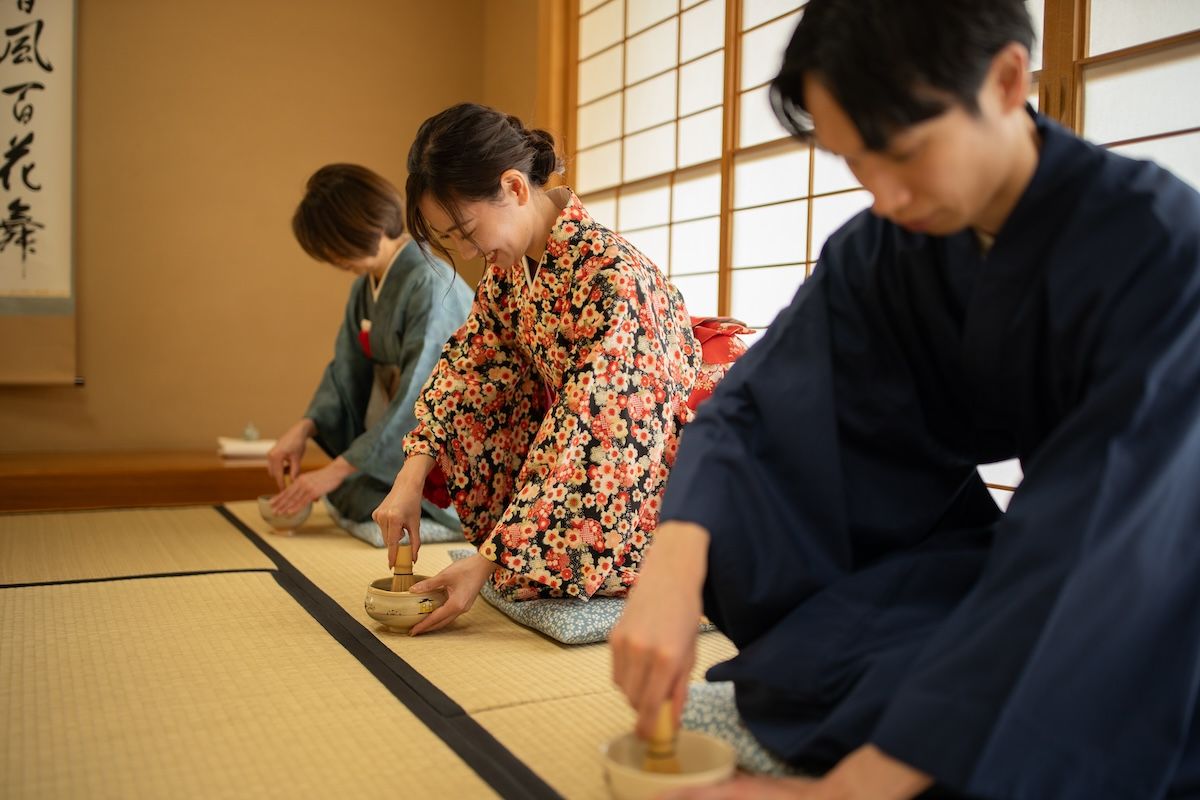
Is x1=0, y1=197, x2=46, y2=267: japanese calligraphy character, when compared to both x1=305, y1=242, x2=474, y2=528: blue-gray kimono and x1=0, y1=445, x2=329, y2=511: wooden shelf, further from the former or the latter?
x1=305, y1=242, x2=474, y2=528: blue-gray kimono

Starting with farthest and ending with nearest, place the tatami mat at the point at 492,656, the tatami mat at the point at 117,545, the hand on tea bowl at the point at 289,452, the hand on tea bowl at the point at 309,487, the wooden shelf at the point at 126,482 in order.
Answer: the wooden shelf at the point at 126,482, the hand on tea bowl at the point at 289,452, the hand on tea bowl at the point at 309,487, the tatami mat at the point at 117,545, the tatami mat at the point at 492,656

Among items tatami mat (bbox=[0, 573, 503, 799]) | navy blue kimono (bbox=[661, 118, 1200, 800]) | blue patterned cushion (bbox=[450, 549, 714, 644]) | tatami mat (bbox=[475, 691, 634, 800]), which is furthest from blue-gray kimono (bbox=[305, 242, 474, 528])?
navy blue kimono (bbox=[661, 118, 1200, 800])

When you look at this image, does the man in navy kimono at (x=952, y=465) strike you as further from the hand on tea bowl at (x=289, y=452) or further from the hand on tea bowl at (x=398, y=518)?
the hand on tea bowl at (x=289, y=452)

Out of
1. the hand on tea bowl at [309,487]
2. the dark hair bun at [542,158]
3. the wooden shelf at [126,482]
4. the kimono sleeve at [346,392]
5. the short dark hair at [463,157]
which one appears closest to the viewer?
the short dark hair at [463,157]

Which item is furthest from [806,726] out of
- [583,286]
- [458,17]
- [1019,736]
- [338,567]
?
[458,17]

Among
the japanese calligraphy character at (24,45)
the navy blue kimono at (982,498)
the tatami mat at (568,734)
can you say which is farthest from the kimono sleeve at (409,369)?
the japanese calligraphy character at (24,45)

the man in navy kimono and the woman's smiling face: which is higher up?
the woman's smiling face

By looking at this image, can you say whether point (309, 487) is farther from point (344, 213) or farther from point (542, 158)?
point (542, 158)

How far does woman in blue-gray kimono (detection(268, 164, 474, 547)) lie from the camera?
11.1 ft

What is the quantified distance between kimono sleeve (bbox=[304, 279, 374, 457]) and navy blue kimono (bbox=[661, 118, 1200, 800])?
2527 mm

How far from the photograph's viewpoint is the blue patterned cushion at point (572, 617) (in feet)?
7.18

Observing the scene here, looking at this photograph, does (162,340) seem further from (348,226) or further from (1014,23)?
(1014,23)

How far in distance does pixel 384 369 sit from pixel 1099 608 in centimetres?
300

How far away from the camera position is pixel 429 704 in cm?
179
